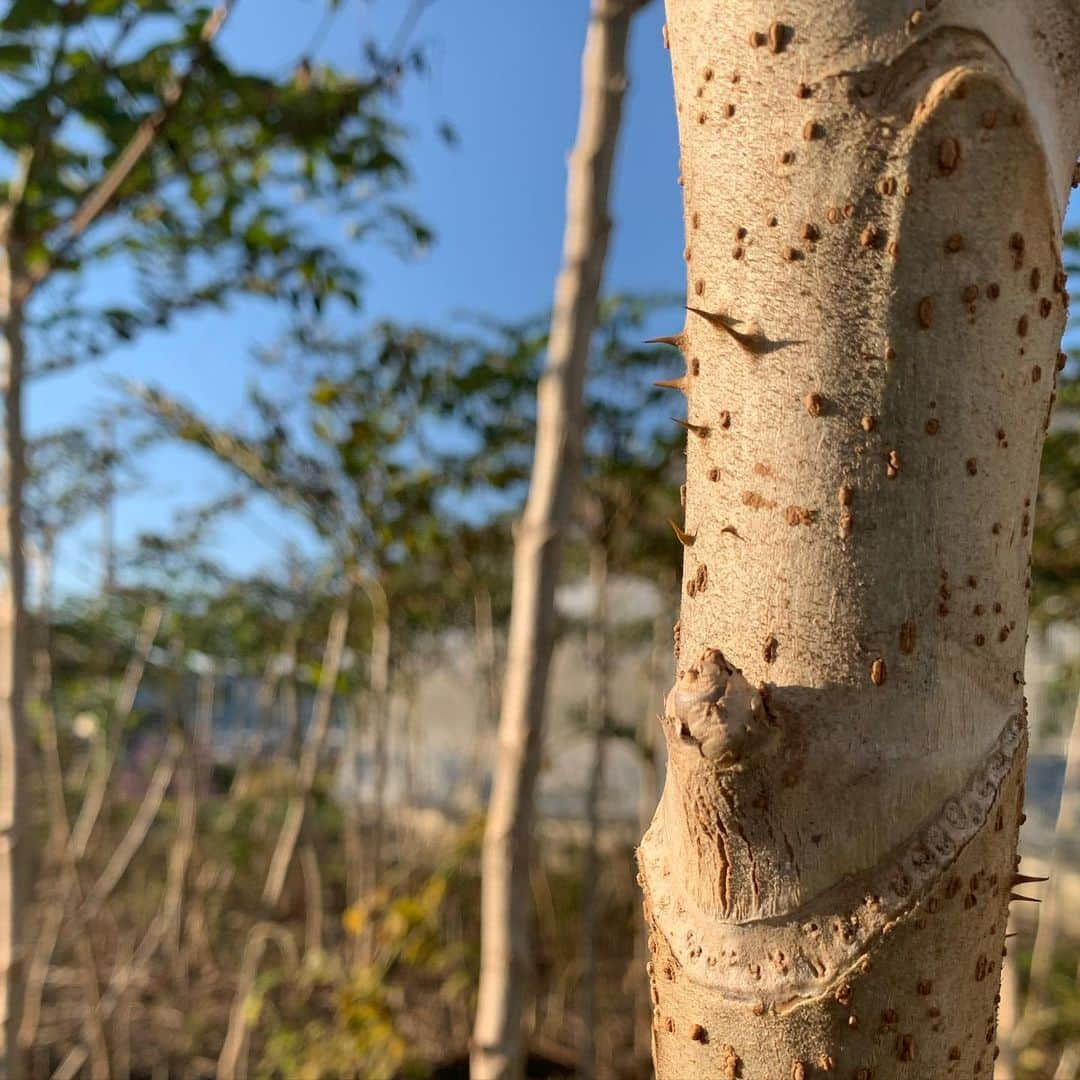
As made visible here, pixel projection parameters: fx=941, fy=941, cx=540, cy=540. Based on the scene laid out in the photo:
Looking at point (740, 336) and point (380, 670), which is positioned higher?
point (740, 336)

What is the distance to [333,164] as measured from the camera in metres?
1.77

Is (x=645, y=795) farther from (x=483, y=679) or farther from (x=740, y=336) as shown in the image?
(x=740, y=336)

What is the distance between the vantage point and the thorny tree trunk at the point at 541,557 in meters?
1.04

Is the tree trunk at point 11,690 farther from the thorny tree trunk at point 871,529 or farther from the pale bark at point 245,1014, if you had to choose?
the thorny tree trunk at point 871,529

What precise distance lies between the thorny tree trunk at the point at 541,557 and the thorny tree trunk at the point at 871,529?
625mm

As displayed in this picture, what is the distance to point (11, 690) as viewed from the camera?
62.7 inches

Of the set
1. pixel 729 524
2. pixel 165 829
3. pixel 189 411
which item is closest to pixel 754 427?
pixel 729 524

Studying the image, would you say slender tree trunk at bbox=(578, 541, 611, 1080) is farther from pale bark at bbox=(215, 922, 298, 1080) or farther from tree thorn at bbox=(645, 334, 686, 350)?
tree thorn at bbox=(645, 334, 686, 350)

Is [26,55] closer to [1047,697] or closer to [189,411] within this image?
[189,411]

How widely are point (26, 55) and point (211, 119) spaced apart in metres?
0.31

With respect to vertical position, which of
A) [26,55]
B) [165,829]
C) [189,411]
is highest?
[26,55]

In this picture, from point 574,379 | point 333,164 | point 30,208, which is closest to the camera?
point 574,379

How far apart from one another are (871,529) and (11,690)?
5.21 feet

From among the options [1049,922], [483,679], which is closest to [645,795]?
[483,679]
